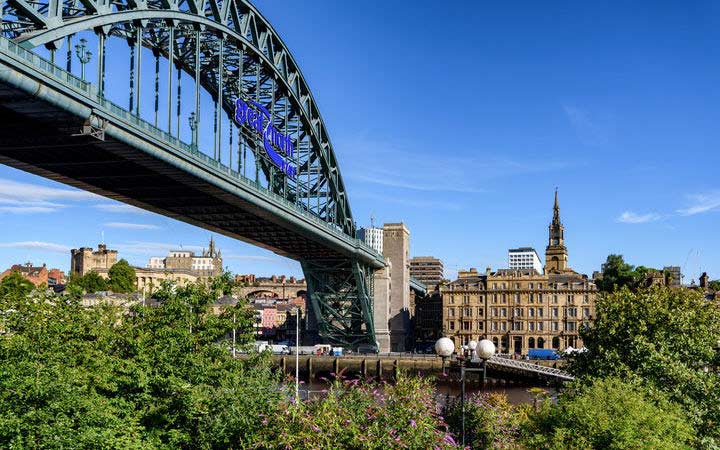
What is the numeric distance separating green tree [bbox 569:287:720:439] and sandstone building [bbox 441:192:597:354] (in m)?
68.3

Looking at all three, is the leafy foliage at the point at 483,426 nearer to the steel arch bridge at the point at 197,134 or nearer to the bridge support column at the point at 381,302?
the steel arch bridge at the point at 197,134

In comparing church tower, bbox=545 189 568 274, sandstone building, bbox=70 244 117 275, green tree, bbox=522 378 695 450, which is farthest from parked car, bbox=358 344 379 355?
sandstone building, bbox=70 244 117 275

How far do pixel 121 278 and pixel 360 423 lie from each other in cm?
13454

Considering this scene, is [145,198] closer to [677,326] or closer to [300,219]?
[300,219]

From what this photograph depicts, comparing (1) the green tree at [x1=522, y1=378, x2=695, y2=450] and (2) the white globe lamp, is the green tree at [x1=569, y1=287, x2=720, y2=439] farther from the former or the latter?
(2) the white globe lamp

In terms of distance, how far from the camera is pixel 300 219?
64.9 m

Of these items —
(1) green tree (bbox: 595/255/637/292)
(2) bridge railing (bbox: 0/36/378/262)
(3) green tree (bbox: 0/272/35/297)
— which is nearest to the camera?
(2) bridge railing (bbox: 0/36/378/262)

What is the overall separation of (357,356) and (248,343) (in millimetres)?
62628

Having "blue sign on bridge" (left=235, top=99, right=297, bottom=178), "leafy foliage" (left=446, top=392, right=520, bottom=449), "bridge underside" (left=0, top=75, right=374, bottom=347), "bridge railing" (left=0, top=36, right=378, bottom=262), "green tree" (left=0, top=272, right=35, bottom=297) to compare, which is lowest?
"leafy foliage" (left=446, top=392, right=520, bottom=449)

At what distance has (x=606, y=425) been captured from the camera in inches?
792

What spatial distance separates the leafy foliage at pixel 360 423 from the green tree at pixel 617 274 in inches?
3835

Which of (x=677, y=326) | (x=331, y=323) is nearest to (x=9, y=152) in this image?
(x=677, y=326)

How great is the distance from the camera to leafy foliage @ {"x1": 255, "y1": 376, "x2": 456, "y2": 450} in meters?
16.3

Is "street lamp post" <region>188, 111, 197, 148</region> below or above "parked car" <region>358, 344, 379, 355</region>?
above
